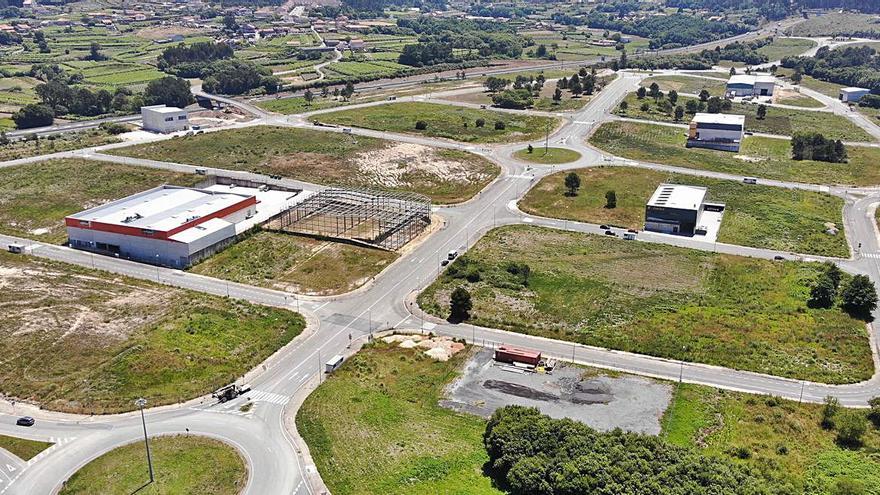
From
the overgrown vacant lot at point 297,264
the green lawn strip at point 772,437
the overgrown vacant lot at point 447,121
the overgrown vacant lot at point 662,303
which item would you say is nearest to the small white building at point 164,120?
the overgrown vacant lot at point 447,121

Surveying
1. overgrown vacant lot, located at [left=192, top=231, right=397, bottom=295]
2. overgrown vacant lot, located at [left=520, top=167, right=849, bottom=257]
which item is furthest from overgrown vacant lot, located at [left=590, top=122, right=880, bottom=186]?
overgrown vacant lot, located at [left=192, top=231, right=397, bottom=295]

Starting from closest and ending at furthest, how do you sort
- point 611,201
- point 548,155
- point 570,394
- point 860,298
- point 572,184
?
point 570,394, point 860,298, point 611,201, point 572,184, point 548,155

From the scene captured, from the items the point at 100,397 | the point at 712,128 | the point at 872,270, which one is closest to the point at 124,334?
the point at 100,397

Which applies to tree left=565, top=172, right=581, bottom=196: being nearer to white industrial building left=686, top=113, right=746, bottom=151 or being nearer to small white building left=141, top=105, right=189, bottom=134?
white industrial building left=686, top=113, right=746, bottom=151

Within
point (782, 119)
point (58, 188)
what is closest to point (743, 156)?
point (782, 119)

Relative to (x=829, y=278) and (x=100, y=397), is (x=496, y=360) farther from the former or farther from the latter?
(x=829, y=278)

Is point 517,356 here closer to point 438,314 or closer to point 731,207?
point 438,314
